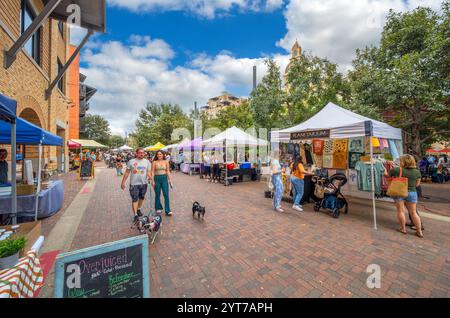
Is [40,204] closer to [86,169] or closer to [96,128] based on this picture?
[86,169]

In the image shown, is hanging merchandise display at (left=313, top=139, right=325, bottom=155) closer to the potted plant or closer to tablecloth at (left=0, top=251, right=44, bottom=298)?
tablecloth at (left=0, top=251, right=44, bottom=298)

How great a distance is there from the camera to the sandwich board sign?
1555 millimetres

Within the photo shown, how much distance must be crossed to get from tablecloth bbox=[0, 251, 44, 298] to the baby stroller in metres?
5.95

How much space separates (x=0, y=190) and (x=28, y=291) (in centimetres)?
420

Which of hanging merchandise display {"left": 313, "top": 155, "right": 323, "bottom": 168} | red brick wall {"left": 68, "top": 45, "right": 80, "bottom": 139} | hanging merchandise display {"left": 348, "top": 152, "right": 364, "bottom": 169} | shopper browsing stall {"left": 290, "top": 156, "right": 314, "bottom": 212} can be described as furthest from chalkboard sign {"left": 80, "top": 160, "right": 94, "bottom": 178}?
red brick wall {"left": 68, "top": 45, "right": 80, "bottom": 139}

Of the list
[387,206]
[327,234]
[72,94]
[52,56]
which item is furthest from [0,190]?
[72,94]

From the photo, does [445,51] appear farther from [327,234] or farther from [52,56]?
[52,56]

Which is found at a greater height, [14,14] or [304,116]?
[14,14]

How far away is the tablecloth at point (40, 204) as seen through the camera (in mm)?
4316

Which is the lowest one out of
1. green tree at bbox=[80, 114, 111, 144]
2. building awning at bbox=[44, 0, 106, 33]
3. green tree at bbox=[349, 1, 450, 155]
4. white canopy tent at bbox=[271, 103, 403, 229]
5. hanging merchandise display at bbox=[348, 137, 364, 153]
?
hanging merchandise display at bbox=[348, 137, 364, 153]

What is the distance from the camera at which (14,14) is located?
605 centimetres

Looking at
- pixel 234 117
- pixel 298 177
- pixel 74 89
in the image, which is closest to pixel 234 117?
pixel 234 117

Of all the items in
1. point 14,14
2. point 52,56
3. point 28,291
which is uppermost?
point 52,56

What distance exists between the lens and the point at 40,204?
4.80 metres
